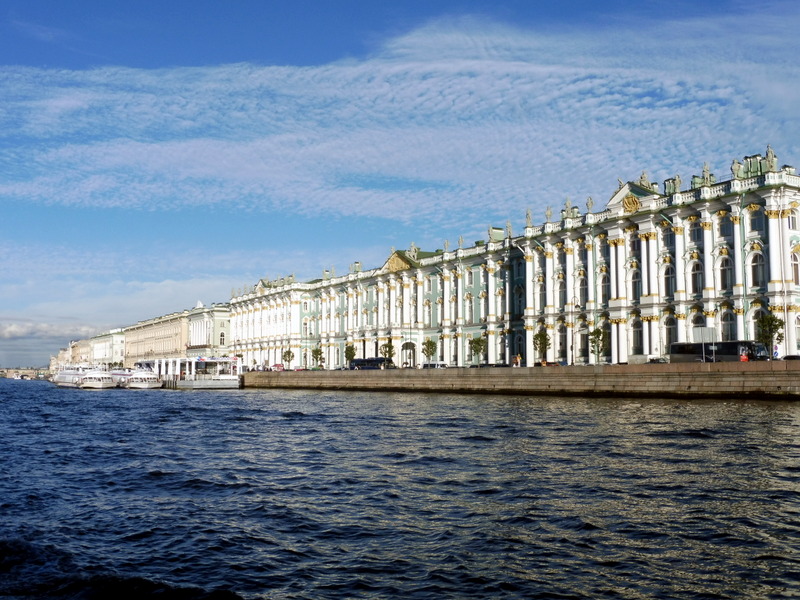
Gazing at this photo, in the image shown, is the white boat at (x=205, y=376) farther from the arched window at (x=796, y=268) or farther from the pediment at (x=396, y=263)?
the arched window at (x=796, y=268)

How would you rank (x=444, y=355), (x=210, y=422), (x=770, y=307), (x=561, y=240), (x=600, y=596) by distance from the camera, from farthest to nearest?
1. (x=444, y=355)
2. (x=561, y=240)
3. (x=770, y=307)
4. (x=210, y=422)
5. (x=600, y=596)

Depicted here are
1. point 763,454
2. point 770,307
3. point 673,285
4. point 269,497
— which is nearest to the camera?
point 269,497

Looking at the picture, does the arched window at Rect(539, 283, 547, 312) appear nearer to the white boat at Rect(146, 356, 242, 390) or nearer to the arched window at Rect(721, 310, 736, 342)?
the arched window at Rect(721, 310, 736, 342)

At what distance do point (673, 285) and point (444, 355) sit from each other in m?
29.5

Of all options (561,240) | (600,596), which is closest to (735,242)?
(561,240)

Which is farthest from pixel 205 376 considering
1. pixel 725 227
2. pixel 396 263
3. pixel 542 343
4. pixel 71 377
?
pixel 725 227

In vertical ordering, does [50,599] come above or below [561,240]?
below

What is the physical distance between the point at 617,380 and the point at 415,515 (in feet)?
111

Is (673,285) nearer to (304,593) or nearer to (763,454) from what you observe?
(763,454)

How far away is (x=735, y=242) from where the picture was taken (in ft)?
172

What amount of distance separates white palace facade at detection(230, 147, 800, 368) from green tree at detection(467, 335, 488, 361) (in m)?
0.52

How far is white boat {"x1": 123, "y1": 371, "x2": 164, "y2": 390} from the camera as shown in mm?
96812

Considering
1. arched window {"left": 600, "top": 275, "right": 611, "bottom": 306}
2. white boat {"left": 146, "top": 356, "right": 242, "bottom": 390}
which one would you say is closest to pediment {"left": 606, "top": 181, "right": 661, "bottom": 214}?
arched window {"left": 600, "top": 275, "right": 611, "bottom": 306}

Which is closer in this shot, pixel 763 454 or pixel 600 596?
pixel 600 596
